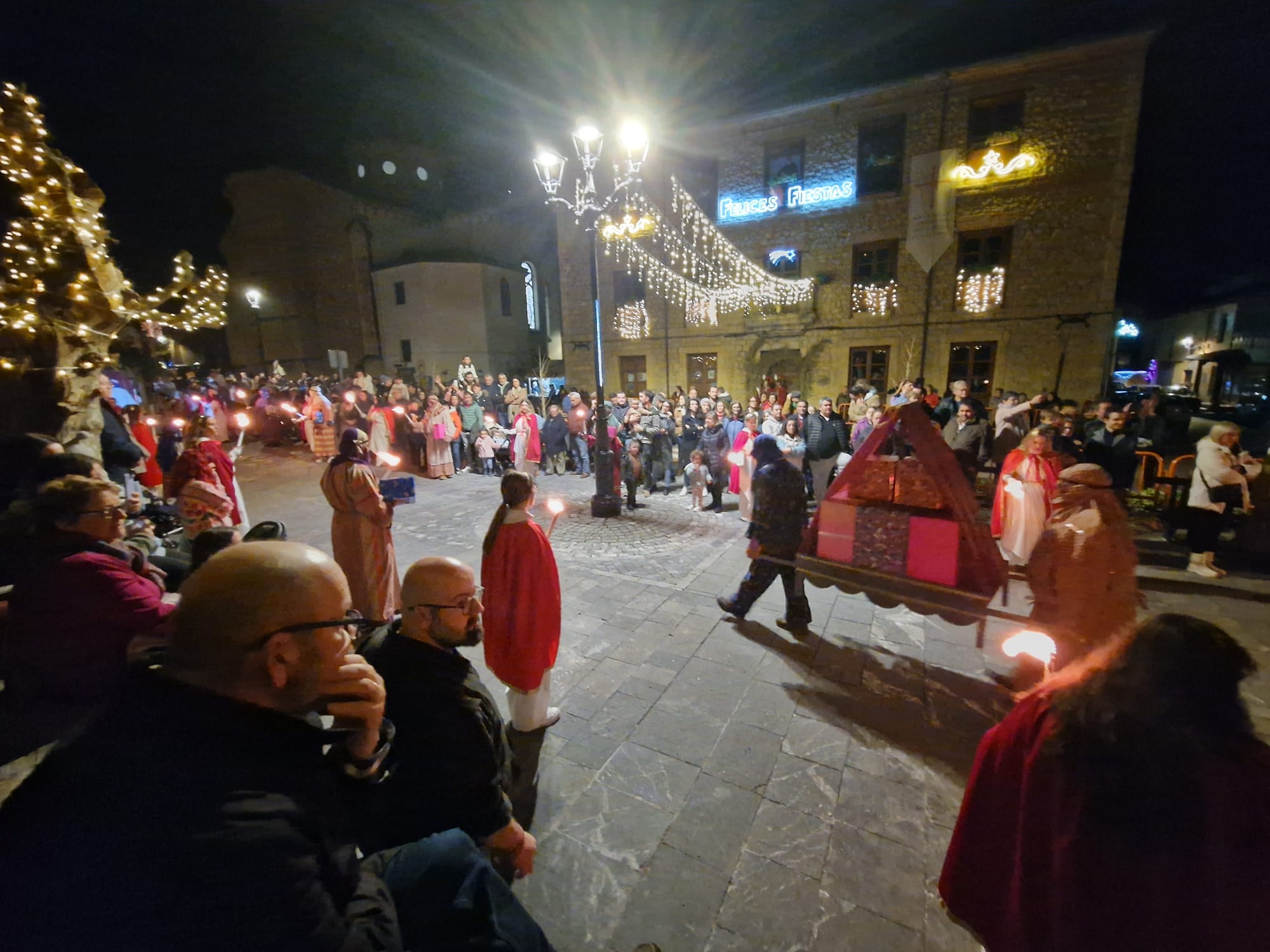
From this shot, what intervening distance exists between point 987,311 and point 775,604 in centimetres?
1617

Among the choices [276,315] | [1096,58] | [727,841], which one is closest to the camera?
[727,841]

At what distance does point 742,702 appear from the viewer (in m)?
3.91

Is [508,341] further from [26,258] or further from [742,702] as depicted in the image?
[742,702]

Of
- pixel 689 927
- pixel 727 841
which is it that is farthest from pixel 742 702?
pixel 689 927

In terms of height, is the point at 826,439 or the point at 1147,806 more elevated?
the point at 826,439

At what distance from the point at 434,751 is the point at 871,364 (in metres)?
19.6

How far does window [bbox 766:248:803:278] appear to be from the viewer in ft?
61.4

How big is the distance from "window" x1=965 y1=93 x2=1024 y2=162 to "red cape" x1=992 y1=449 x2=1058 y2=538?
1537 cm

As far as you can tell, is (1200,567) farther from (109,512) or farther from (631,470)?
(109,512)

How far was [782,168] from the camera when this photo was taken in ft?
61.6

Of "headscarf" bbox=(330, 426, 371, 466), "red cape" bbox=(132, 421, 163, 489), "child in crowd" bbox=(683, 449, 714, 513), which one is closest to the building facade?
"red cape" bbox=(132, 421, 163, 489)

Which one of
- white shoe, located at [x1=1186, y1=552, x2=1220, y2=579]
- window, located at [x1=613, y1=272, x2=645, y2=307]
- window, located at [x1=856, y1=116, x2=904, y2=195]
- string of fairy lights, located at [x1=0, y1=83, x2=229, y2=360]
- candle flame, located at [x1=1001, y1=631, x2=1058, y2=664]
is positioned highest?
window, located at [x1=856, y1=116, x2=904, y2=195]

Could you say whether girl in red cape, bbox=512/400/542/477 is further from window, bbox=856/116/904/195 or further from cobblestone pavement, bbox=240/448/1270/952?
window, bbox=856/116/904/195

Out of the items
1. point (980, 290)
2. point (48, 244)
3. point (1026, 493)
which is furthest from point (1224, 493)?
point (48, 244)
